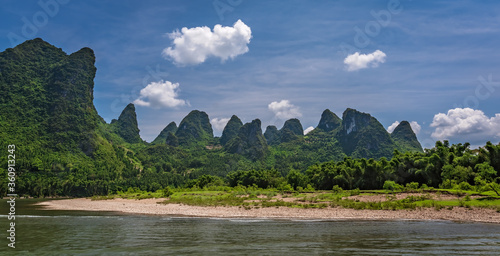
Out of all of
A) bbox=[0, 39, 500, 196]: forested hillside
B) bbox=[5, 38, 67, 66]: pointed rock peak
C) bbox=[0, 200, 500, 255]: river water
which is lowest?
bbox=[0, 200, 500, 255]: river water

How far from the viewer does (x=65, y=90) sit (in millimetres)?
177750

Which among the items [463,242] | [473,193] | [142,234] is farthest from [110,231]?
[473,193]

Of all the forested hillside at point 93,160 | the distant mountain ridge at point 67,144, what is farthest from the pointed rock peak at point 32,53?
the forested hillside at point 93,160

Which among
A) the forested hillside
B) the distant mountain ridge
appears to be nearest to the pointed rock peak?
the distant mountain ridge

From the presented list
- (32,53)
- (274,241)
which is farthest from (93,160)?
(274,241)

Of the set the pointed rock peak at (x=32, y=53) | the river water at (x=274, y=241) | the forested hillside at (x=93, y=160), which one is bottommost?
the river water at (x=274, y=241)

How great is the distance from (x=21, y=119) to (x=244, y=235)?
7025 inches

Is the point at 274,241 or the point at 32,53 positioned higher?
the point at 32,53

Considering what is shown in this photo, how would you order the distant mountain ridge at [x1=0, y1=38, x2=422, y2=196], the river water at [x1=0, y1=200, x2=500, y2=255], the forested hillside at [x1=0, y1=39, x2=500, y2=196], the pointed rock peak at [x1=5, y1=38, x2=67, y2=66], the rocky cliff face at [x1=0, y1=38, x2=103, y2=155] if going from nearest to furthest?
the river water at [x1=0, y1=200, x2=500, y2=255]
the forested hillside at [x1=0, y1=39, x2=500, y2=196]
the distant mountain ridge at [x1=0, y1=38, x2=422, y2=196]
the rocky cliff face at [x1=0, y1=38, x2=103, y2=155]
the pointed rock peak at [x1=5, y1=38, x2=67, y2=66]

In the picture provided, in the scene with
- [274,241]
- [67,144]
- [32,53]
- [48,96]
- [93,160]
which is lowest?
[274,241]

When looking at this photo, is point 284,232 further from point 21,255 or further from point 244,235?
point 21,255

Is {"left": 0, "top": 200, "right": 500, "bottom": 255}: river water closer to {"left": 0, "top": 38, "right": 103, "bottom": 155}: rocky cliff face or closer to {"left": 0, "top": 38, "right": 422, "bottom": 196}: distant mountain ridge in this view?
{"left": 0, "top": 38, "right": 422, "bottom": 196}: distant mountain ridge

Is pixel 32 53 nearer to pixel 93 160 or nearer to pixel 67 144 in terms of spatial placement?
pixel 67 144

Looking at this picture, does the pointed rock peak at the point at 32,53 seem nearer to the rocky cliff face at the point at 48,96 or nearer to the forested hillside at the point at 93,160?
the rocky cliff face at the point at 48,96
